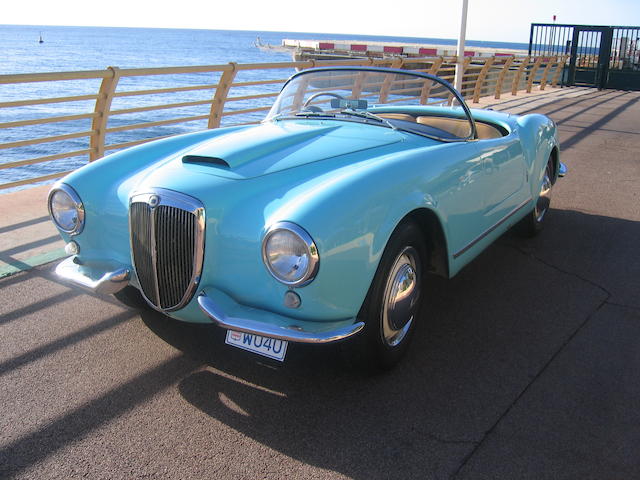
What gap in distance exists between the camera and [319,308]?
2.54 m

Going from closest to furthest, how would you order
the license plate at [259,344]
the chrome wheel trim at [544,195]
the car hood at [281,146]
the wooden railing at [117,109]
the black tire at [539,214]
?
the license plate at [259,344] → the car hood at [281,146] → the black tire at [539,214] → the chrome wheel trim at [544,195] → the wooden railing at [117,109]

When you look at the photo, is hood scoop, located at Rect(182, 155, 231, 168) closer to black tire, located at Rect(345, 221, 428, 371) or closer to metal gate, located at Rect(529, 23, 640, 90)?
black tire, located at Rect(345, 221, 428, 371)

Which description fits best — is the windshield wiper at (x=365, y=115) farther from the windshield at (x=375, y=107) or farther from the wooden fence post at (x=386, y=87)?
the wooden fence post at (x=386, y=87)

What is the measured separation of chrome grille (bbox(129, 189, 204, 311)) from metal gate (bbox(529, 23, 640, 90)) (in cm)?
2141

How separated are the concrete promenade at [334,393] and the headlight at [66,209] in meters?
0.60

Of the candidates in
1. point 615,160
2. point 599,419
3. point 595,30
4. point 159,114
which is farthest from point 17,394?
point 595,30

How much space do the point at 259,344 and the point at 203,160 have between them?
3.32 ft

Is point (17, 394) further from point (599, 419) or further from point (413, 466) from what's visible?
point (599, 419)

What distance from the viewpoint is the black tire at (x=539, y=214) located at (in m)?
4.98

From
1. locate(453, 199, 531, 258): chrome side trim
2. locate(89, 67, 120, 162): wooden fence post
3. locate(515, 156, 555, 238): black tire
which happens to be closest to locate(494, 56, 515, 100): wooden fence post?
locate(515, 156, 555, 238): black tire

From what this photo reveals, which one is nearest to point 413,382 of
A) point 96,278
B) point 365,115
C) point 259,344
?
point 259,344

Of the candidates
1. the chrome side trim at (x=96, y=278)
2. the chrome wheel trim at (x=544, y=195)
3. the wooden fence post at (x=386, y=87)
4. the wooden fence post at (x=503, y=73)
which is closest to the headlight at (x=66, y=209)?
the chrome side trim at (x=96, y=278)

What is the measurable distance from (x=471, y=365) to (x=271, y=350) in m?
1.08

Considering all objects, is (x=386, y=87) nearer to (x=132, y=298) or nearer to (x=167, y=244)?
(x=132, y=298)
